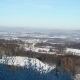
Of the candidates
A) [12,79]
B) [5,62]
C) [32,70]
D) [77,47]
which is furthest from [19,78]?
[77,47]

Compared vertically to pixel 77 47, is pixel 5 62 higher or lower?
higher

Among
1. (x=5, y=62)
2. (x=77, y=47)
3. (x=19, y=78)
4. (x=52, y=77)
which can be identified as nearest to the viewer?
(x=19, y=78)

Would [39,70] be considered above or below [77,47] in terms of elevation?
above

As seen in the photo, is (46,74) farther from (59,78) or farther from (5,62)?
(5,62)

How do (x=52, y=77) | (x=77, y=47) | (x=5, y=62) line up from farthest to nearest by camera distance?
(x=77, y=47) < (x=5, y=62) < (x=52, y=77)

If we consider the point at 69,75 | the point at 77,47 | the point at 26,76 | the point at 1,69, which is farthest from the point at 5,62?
the point at 77,47

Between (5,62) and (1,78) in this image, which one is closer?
(1,78)

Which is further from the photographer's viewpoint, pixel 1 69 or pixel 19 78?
pixel 1 69

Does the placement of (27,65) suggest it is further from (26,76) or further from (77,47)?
(77,47)

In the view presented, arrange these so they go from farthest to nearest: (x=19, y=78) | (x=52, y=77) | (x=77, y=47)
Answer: (x=77, y=47) → (x=52, y=77) → (x=19, y=78)
